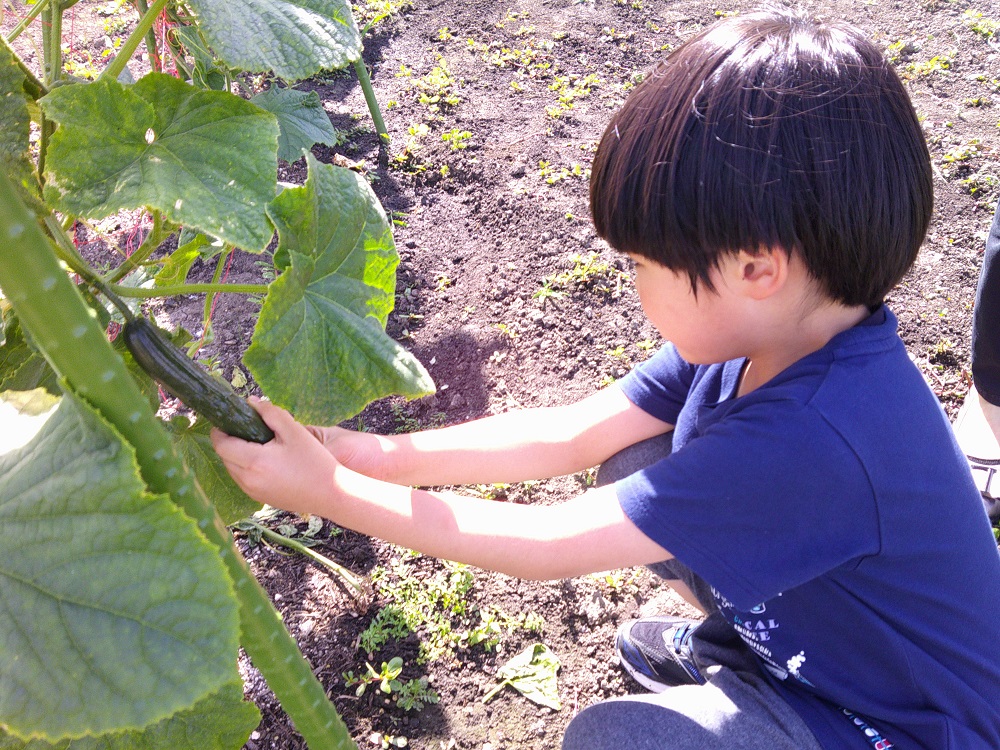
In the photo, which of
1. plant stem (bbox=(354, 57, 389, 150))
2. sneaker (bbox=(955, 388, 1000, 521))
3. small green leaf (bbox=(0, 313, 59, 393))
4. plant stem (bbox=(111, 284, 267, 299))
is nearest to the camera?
plant stem (bbox=(111, 284, 267, 299))

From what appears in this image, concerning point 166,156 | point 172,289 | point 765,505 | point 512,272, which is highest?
point 166,156

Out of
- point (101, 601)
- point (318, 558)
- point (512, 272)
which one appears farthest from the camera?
point (512, 272)

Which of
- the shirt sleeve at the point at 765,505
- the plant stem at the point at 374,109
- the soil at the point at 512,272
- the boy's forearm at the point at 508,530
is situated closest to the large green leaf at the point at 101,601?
the boy's forearm at the point at 508,530

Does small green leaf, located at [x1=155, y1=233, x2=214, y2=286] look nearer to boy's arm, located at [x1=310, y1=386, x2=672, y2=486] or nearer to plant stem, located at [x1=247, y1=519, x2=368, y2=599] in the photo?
boy's arm, located at [x1=310, y1=386, x2=672, y2=486]

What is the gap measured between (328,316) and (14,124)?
1.40 feet

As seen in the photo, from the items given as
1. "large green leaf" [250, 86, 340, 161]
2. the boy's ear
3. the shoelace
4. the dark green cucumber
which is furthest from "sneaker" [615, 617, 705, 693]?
"large green leaf" [250, 86, 340, 161]

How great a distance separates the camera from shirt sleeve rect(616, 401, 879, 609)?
1.34m

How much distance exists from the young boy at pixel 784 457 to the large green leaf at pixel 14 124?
0.45m

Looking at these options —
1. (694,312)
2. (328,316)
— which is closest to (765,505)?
(694,312)

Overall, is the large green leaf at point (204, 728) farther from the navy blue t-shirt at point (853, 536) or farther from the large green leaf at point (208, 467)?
the navy blue t-shirt at point (853, 536)

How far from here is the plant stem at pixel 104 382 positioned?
0.67 metres

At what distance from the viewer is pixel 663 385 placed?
1.98 meters

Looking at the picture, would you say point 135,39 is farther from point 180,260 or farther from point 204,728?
point 204,728

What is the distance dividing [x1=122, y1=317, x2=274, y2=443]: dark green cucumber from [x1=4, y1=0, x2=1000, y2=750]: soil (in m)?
1.06
